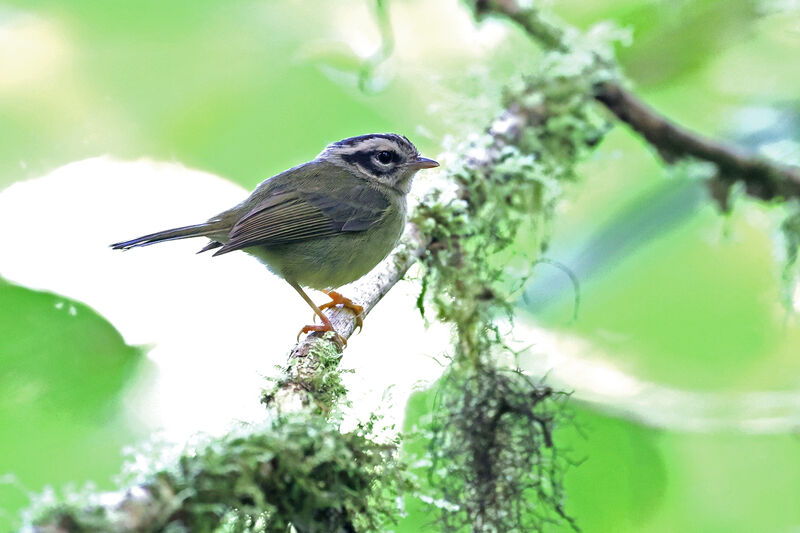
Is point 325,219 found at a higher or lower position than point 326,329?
higher

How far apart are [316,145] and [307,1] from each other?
953 mm

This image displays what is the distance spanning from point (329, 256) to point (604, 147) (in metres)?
2.04

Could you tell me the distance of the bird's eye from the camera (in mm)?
4105

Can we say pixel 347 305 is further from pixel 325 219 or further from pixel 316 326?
pixel 325 219

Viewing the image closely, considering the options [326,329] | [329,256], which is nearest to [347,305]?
[326,329]

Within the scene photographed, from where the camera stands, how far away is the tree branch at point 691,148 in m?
3.14

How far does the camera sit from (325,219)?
3.89 meters

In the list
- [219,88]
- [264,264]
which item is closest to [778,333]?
[264,264]

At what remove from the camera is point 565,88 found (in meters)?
3.54

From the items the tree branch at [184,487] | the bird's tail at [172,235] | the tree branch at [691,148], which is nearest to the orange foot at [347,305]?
the tree branch at [184,487]

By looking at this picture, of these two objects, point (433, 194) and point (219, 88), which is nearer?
point (433, 194)

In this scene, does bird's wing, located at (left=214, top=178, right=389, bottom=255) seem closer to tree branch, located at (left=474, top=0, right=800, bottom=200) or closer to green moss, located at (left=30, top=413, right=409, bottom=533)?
tree branch, located at (left=474, top=0, right=800, bottom=200)

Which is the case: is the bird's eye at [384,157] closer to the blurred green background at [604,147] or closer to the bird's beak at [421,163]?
the bird's beak at [421,163]

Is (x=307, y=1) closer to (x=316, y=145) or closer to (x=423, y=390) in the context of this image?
(x=316, y=145)
